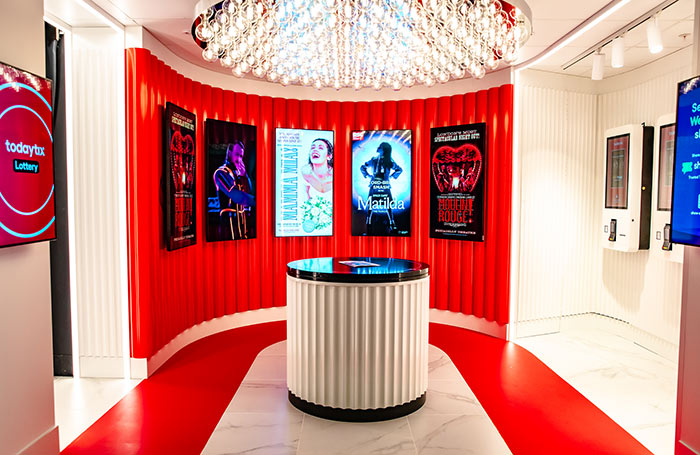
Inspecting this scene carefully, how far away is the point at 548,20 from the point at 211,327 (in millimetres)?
4946

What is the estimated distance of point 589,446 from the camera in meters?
3.18

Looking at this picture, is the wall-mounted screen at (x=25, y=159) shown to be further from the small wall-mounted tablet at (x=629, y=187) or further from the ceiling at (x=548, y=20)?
A: the small wall-mounted tablet at (x=629, y=187)

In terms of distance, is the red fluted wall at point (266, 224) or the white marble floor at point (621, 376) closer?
the white marble floor at point (621, 376)

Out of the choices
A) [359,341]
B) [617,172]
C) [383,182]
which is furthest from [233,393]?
[617,172]

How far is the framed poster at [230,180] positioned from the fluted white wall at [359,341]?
8.18 ft

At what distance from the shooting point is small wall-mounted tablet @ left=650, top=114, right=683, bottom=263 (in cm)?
500

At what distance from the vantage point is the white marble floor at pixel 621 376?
3.54 meters

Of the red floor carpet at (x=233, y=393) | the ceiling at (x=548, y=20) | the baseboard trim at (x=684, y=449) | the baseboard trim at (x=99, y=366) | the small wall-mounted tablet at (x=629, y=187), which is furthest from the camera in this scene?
the small wall-mounted tablet at (x=629, y=187)

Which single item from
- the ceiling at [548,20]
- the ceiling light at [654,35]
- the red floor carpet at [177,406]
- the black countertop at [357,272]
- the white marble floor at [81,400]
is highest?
the ceiling at [548,20]

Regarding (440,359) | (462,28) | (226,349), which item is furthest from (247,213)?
(462,28)

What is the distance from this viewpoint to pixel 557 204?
6.01m

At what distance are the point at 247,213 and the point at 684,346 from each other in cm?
469

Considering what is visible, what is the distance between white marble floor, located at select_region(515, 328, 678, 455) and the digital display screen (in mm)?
1515

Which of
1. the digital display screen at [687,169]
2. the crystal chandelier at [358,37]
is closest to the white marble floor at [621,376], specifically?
the digital display screen at [687,169]
